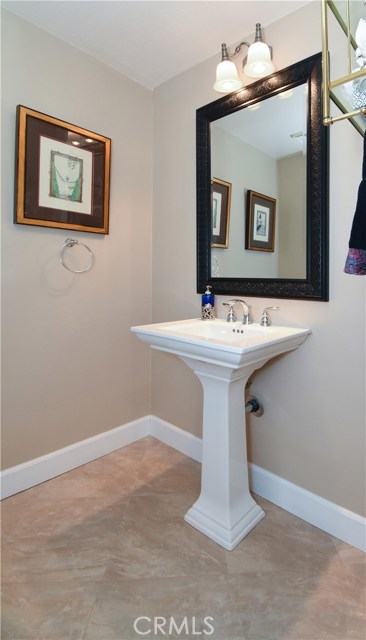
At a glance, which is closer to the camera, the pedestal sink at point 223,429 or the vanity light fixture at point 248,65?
the pedestal sink at point 223,429

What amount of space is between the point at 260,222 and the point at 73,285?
1.03 m

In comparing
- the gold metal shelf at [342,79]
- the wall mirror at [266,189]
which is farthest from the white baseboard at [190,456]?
the gold metal shelf at [342,79]

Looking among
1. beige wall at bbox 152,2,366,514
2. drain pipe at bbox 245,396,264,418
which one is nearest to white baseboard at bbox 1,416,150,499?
beige wall at bbox 152,2,366,514

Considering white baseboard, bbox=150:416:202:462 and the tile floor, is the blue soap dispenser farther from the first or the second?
the tile floor

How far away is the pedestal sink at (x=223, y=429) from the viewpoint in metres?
1.25

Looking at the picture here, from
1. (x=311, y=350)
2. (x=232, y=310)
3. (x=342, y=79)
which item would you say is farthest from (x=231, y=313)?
(x=342, y=79)

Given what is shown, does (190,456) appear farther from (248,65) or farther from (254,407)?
(248,65)

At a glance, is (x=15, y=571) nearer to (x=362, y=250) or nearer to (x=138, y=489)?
(x=138, y=489)

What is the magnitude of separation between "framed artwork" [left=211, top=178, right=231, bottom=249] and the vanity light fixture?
0.42 meters

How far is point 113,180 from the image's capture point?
6.25 feet

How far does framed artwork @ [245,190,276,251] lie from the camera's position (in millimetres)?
1555

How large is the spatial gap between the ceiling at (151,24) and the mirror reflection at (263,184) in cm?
36

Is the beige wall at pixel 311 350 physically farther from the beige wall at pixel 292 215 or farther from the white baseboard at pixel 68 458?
the white baseboard at pixel 68 458

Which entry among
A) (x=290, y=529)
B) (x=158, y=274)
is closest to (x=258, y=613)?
(x=290, y=529)
